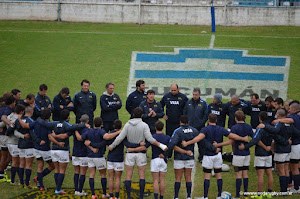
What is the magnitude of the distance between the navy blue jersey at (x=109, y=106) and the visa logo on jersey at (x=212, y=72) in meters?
6.07

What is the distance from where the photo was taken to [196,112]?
13.4m

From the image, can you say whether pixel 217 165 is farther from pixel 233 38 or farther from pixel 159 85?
pixel 233 38

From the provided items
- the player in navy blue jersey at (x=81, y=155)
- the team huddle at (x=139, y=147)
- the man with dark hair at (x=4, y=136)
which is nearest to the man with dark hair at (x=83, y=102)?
the team huddle at (x=139, y=147)

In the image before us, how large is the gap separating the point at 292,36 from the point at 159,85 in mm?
9357

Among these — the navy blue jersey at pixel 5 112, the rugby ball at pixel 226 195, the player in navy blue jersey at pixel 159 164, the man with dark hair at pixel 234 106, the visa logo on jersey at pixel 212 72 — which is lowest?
the rugby ball at pixel 226 195

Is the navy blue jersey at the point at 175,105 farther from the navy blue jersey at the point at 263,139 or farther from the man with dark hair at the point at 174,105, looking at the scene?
the navy blue jersey at the point at 263,139

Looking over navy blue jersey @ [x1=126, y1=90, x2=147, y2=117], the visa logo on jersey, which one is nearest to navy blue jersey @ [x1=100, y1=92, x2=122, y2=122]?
navy blue jersey @ [x1=126, y1=90, x2=147, y2=117]

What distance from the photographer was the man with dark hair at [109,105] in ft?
45.1

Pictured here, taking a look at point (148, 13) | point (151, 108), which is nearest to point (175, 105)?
point (151, 108)

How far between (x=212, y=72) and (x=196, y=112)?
8672mm

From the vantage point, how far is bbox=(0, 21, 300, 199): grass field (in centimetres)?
2094

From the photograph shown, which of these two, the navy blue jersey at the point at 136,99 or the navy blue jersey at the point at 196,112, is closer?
the navy blue jersey at the point at 196,112

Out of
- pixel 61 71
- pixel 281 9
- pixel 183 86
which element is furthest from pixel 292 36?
pixel 61 71

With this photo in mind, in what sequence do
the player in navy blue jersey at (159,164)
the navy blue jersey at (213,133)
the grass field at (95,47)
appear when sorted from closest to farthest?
the player in navy blue jersey at (159,164), the navy blue jersey at (213,133), the grass field at (95,47)
